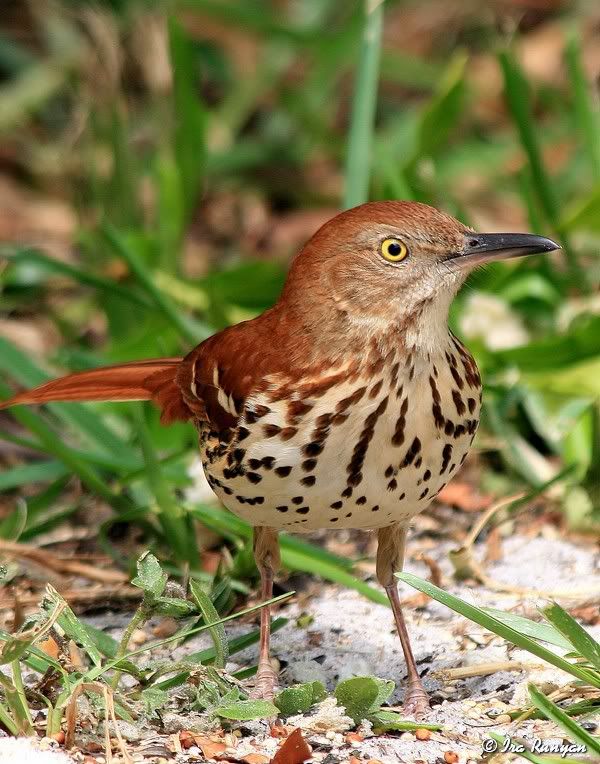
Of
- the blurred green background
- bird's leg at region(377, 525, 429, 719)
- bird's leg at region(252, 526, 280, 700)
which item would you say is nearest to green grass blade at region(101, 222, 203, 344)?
the blurred green background

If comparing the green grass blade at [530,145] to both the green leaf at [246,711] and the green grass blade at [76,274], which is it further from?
the green leaf at [246,711]

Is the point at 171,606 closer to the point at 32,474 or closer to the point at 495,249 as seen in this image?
the point at 495,249

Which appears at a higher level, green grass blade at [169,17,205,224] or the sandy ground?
green grass blade at [169,17,205,224]

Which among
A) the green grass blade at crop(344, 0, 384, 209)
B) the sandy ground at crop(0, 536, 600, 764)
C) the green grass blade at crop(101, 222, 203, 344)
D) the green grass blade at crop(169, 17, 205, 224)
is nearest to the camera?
the sandy ground at crop(0, 536, 600, 764)

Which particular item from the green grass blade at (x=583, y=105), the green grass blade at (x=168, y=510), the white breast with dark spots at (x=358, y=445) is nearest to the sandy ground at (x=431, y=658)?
the green grass blade at (x=168, y=510)

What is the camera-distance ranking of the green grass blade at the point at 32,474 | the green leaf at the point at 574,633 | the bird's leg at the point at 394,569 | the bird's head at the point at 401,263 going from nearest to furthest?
the green leaf at the point at 574,633 < the bird's head at the point at 401,263 < the bird's leg at the point at 394,569 < the green grass blade at the point at 32,474

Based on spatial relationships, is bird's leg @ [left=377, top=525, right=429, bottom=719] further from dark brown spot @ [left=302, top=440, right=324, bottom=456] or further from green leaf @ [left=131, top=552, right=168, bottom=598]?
green leaf @ [left=131, top=552, right=168, bottom=598]

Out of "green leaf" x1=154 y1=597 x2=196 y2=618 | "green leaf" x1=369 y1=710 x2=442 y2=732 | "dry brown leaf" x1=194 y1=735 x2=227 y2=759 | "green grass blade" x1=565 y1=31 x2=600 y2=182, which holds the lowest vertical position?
"green leaf" x1=369 y1=710 x2=442 y2=732
